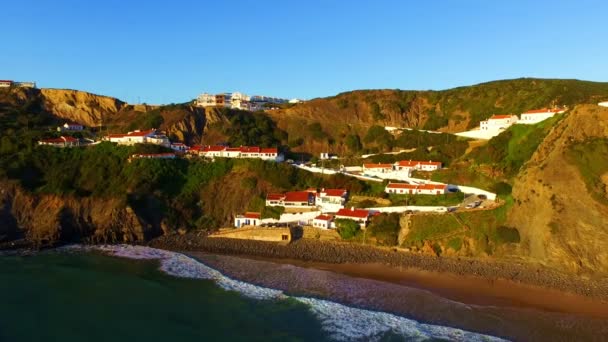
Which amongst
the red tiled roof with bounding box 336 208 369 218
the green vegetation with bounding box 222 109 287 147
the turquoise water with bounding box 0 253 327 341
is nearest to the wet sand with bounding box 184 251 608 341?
the turquoise water with bounding box 0 253 327 341

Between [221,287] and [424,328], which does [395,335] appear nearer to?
[424,328]

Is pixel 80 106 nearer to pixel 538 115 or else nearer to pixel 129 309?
pixel 129 309

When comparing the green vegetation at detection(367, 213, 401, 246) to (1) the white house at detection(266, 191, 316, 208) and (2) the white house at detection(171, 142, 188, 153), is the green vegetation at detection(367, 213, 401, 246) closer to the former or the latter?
(1) the white house at detection(266, 191, 316, 208)

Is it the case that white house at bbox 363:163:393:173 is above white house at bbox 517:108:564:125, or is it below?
below

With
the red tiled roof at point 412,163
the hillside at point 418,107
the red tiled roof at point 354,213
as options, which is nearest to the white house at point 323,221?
the red tiled roof at point 354,213

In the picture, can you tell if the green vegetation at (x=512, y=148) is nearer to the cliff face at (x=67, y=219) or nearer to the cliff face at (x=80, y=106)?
the cliff face at (x=67, y=219)

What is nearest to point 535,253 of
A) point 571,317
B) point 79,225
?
point 571,317

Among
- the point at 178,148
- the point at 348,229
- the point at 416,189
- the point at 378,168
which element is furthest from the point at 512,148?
the point at 178,148
